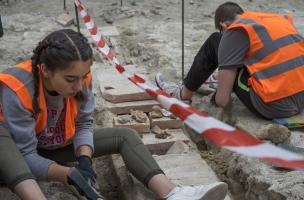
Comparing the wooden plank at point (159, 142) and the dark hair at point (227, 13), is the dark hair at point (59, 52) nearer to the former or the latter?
the wooden plank at point (159, 142)

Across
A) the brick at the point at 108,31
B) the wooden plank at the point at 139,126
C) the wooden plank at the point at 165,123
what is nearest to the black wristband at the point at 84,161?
the wooden plank at the point at 139,126

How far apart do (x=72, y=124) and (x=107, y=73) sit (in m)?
2.15

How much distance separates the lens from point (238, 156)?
338cm

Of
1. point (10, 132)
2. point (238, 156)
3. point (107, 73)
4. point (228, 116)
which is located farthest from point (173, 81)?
point (10, 132)

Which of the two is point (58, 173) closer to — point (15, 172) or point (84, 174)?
point (84, 174)

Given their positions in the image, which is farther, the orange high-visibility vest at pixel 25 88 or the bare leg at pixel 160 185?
the bare leg at pixel 160 185

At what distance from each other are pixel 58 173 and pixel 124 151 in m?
0.49

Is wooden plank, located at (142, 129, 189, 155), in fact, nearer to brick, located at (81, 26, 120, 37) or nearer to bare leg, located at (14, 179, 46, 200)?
bare leg, located at (14, 179, 46, 200)

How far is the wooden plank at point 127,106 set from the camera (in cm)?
411

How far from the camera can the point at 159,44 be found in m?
6.03

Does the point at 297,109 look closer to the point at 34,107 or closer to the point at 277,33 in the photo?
the point at 277,33

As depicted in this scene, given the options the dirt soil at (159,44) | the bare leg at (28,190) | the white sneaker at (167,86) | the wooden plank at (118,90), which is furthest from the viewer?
the white sneaker at (167,86)

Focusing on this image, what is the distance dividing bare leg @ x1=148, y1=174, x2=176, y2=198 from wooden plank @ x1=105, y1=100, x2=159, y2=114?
139cm

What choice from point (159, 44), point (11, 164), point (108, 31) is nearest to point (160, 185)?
point (11, 164)
